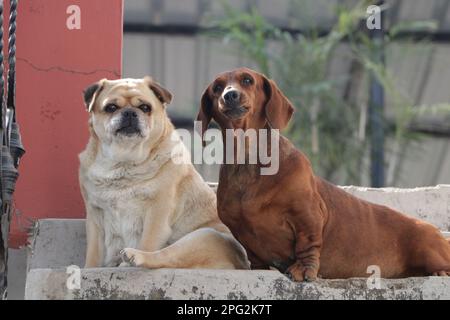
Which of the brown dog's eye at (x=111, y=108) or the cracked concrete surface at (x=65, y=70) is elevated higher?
the cracked concrete surface at (x=65, y=70)

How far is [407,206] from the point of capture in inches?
206

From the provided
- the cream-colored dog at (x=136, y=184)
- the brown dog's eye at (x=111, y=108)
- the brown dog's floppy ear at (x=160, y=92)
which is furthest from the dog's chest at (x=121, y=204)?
the brown dog's floppy ear at (x=160, y=92)

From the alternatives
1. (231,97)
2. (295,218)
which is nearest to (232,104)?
(231,97)

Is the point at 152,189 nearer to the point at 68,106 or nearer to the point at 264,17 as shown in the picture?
the point at 68,106

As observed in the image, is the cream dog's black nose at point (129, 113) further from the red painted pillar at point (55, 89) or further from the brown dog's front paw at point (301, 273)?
the brown dog's front paw at point (301, 273)

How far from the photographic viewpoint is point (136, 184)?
435 centimetres

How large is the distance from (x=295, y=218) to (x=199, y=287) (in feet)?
2.03

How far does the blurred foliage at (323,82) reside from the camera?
10.7 meters

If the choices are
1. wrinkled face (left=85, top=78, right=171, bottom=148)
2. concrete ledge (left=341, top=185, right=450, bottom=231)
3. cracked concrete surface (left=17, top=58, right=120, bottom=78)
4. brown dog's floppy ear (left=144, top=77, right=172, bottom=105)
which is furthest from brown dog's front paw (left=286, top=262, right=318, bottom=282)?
cracked concrete surface (left=17, top=58, right=120, bottom=78)

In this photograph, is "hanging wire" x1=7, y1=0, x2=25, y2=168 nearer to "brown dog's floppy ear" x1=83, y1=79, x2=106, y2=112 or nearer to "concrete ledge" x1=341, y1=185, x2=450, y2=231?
"brown dog's floppy ear" x1=83, y1=79, x2=106, y2=112

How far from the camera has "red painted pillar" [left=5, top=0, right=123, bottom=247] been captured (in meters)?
4.89

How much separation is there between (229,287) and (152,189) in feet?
3.06
